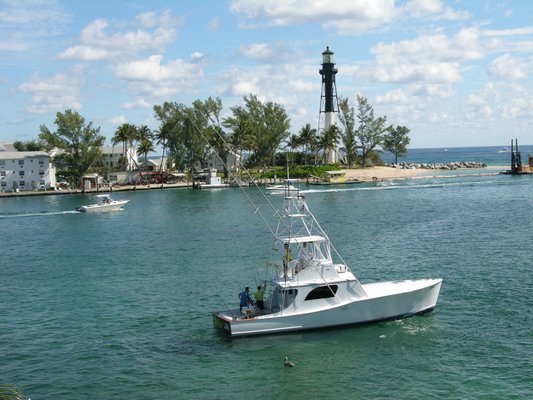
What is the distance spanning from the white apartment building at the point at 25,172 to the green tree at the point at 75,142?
409 centimetres

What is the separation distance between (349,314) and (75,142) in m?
112

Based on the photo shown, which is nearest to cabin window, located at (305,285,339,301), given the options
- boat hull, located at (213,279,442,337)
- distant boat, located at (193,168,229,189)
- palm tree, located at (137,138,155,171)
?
boat hull, located at (213,279,442,337)

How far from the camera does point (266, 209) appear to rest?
288ft

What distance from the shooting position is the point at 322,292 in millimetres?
30094

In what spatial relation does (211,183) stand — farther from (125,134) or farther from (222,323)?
(222,323)

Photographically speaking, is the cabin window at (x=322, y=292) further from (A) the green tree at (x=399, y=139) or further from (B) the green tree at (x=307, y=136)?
(A) the green tree at (x=399, y=139)

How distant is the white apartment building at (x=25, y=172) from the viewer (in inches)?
5162

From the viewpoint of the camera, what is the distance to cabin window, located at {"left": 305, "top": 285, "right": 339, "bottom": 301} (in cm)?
2997

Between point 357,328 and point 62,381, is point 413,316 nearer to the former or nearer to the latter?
point 357,328

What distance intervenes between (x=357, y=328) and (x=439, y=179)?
117144 millimetres

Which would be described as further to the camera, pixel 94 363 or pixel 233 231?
pixel 233 231

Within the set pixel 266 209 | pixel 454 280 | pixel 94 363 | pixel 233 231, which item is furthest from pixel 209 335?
pixel 266 209

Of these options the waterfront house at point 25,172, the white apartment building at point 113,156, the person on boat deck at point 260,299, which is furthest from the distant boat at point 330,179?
the person on boat deck at point 260,299

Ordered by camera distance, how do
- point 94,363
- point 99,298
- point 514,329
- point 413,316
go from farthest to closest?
point 99,298, point 413,316, point 514,329, point 94,363
